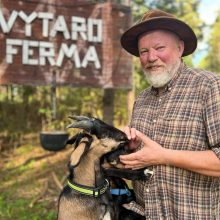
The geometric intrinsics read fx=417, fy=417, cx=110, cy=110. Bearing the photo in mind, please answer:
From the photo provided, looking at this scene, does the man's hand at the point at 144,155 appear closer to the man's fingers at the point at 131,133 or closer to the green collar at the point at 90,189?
the man's fingers at the point at 131,133

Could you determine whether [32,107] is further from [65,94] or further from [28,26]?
[28,26]

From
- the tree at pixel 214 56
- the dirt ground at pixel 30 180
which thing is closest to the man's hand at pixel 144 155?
the dirt ground at pixel 30 180

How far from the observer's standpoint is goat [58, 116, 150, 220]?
120 inches

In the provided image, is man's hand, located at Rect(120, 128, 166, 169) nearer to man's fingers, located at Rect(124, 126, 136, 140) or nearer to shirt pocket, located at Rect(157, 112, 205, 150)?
man's fingers, located at Rect(124, 126, 136, 140)

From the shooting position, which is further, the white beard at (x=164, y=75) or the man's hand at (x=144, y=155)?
the white beard at (x=164, y=75)

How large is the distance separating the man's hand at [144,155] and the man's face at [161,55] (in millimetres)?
414

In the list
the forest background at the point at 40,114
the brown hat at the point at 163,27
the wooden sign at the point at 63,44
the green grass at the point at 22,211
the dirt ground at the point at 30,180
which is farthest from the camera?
the forest background at the point at 40,114

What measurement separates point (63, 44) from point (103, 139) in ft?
11.2

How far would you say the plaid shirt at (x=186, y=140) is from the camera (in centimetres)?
266

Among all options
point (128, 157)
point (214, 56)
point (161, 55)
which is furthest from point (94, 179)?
point (214, 56)

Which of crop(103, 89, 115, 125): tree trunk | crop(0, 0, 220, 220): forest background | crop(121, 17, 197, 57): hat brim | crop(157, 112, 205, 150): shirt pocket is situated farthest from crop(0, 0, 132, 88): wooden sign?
crop(157, 112, 205, 150): shirt pocket

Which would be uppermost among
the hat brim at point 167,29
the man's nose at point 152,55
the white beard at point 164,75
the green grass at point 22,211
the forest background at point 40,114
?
the hat brim at point 167,29

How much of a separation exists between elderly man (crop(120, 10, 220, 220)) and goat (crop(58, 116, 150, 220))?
0.15 metres

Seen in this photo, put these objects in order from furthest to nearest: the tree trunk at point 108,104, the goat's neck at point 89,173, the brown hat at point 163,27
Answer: the tree trunk at point 108,104 → the goat's neck at point 89,173 → the brown hat at point 163,27
